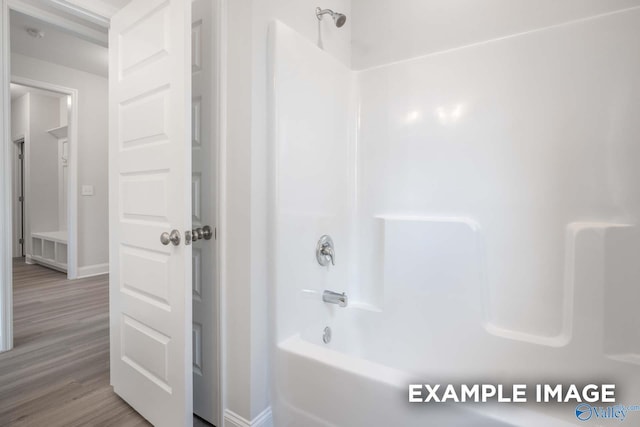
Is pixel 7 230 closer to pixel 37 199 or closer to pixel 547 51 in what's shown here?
pixel 547 51

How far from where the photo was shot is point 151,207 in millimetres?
1398

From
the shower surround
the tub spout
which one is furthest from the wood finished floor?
the shower surround

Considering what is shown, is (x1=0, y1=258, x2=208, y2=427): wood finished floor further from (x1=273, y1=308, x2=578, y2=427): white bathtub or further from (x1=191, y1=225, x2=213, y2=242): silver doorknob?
(x1=191, y1=225, x2=213, y2=242): silver doorknob

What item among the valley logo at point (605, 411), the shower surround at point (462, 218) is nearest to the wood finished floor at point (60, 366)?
the shower surround at point (462, 218)

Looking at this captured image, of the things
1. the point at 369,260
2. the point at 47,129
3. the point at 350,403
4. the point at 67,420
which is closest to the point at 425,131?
the point at 369,260

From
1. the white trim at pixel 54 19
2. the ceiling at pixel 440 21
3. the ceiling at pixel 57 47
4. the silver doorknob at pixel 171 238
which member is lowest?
the silver doorknob at pixel 171 238

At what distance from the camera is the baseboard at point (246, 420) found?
130cm

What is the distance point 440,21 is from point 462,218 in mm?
1043

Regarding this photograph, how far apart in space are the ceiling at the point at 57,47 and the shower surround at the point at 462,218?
2926 millimetres

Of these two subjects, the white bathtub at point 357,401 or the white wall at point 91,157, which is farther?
the white wall at point 91,157

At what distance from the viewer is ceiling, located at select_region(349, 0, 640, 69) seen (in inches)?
54.3

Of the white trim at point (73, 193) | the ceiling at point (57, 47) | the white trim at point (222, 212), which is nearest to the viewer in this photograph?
the white trim at point (222, 212)

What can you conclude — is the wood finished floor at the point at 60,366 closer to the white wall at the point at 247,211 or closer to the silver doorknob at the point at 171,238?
the white wall at the point at 247,211

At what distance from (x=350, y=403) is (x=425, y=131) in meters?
1.33
